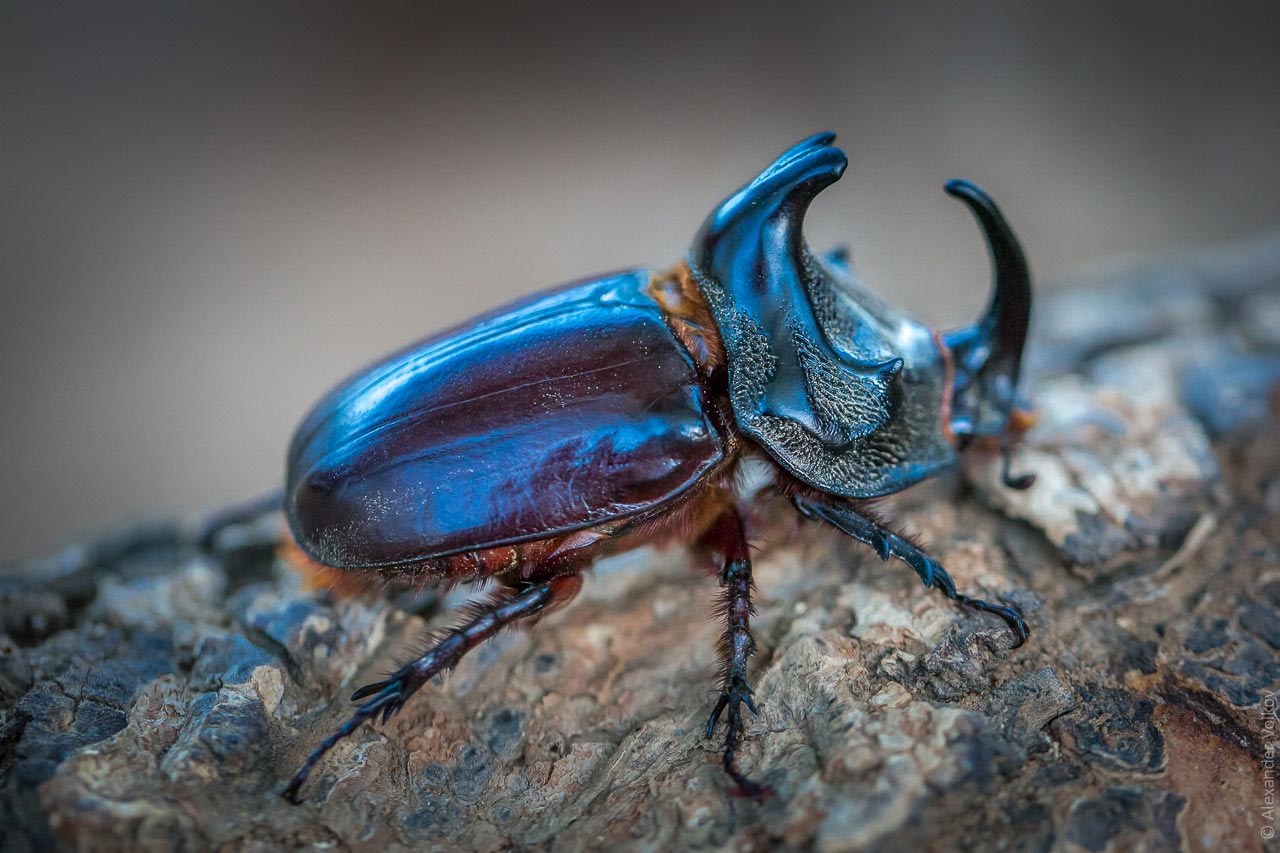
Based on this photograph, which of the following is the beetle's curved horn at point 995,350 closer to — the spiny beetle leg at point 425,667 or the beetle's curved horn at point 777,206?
the beetle's curved horn at point 777,206

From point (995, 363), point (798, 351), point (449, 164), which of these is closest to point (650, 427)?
point (798, 351)

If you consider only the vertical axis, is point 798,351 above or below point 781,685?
above

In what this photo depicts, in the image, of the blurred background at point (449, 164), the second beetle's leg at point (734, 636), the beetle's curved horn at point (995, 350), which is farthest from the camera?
the blurred background at point (449, 164)

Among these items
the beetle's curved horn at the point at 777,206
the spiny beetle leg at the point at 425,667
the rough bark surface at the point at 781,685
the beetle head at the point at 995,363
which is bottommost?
the rough bark surface at the point at 781,685

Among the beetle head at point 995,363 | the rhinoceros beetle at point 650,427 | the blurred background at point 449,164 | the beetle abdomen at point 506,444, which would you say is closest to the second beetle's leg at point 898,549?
the rhinoceros beetle at point 650,427

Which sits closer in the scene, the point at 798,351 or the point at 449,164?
the point at 798,351

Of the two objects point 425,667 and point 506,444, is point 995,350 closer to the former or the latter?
point 506,444

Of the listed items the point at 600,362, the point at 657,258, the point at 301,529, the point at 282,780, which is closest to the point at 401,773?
the point at 282,780
